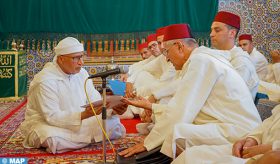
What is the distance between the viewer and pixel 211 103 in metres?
2.28

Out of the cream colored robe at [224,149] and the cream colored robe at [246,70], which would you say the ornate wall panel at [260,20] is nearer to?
the cream colored robe at [246,70]

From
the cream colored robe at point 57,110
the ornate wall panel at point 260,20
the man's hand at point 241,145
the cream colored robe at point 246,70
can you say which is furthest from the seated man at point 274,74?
the man's hand at point 241,145

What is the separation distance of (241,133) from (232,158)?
0.65 meters

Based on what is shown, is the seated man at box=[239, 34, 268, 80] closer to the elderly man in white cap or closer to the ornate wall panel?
the ornate wall panel

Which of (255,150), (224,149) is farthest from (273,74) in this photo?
(255,150)

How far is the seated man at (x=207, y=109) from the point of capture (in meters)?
2.19

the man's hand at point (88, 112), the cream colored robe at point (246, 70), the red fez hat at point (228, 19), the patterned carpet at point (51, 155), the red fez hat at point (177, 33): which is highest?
the red fez hat at point (228, 19)

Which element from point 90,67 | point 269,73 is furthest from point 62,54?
point 269,73

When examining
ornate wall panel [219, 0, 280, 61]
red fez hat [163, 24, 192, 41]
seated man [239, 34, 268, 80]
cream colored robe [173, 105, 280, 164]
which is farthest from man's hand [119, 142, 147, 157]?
ornate wall panel [219, 0, 280, 61]

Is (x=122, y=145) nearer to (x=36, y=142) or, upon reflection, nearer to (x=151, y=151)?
(x=36, y=142)

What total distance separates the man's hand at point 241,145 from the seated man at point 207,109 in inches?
13.7

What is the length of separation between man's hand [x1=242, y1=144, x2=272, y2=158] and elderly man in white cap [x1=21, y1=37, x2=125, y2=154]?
170 centimetres

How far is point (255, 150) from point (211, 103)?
620mm

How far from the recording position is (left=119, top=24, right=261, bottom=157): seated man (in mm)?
2193
